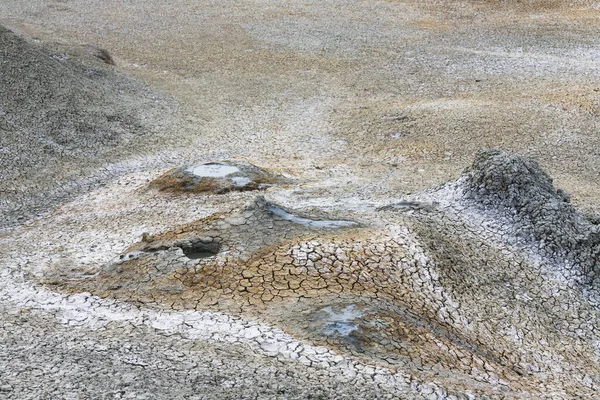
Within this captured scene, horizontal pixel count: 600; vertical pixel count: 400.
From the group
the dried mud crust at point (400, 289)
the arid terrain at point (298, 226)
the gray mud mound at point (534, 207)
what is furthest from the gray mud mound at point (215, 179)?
the gray mud mound at point (534, 207)

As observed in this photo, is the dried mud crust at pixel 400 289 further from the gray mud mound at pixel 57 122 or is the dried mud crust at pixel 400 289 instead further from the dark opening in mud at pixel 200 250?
the gray mud mound at pixel 57 122

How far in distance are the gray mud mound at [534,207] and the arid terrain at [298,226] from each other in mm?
28

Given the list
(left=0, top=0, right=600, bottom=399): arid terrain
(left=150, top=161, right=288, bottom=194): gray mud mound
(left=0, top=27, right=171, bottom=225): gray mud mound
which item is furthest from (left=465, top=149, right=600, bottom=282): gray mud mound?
(left=0, top=27, right=171, bottom=225): gray mud mound

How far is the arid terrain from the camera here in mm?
5680

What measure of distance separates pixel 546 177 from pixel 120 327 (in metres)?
6.22

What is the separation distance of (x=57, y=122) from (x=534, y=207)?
9828mm

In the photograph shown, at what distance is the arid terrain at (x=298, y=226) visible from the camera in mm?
5680

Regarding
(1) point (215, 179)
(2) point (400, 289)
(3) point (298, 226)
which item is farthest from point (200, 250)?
(1) point (215, 179)

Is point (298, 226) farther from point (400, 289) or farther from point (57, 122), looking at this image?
point (57, 122)

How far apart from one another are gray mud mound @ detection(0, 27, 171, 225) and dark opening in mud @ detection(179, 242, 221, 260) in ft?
14.3

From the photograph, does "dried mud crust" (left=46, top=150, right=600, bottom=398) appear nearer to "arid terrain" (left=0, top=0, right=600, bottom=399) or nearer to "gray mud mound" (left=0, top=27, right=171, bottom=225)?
"arid terrain" (left=0, top=0, right=600, bottom=399)

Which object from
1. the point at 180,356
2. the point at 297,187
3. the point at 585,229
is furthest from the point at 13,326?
the point at 585,229

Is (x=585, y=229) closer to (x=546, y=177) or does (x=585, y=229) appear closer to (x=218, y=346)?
(x=546, y=177)

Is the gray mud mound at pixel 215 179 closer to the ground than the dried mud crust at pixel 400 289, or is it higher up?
closer to the ground
